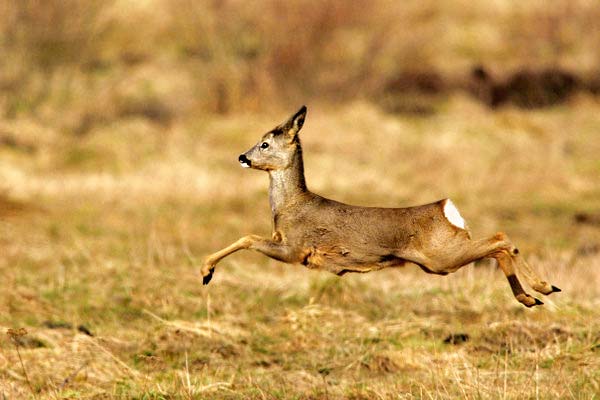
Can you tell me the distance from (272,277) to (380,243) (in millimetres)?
4751

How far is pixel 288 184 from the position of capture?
521 centimetres

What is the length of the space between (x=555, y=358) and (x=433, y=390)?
1.13 m

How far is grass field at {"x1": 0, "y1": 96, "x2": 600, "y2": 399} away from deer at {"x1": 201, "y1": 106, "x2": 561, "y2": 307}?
0.85 meters

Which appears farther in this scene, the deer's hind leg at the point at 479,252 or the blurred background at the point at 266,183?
the blurred background at the point at 266,183

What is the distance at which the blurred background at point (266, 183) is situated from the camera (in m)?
6.91

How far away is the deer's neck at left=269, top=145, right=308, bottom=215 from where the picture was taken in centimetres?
518

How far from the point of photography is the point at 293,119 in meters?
5.16

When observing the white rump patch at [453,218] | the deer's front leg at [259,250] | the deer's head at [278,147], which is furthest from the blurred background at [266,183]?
the deer's head at [278,147]

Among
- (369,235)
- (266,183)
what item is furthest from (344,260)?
(266,183)

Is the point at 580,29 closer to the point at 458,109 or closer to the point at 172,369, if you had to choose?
the point at 458,109

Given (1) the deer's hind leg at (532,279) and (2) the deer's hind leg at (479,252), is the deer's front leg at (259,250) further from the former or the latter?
(1) the deer's hind leg at (532,279)

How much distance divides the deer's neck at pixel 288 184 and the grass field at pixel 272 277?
1.24m

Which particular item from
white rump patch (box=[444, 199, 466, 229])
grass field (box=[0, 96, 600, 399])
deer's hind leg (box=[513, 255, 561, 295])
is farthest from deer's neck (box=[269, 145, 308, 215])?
grass field (box=[0, 96, 600, 399])

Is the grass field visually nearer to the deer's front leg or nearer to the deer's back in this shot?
the deer's back
